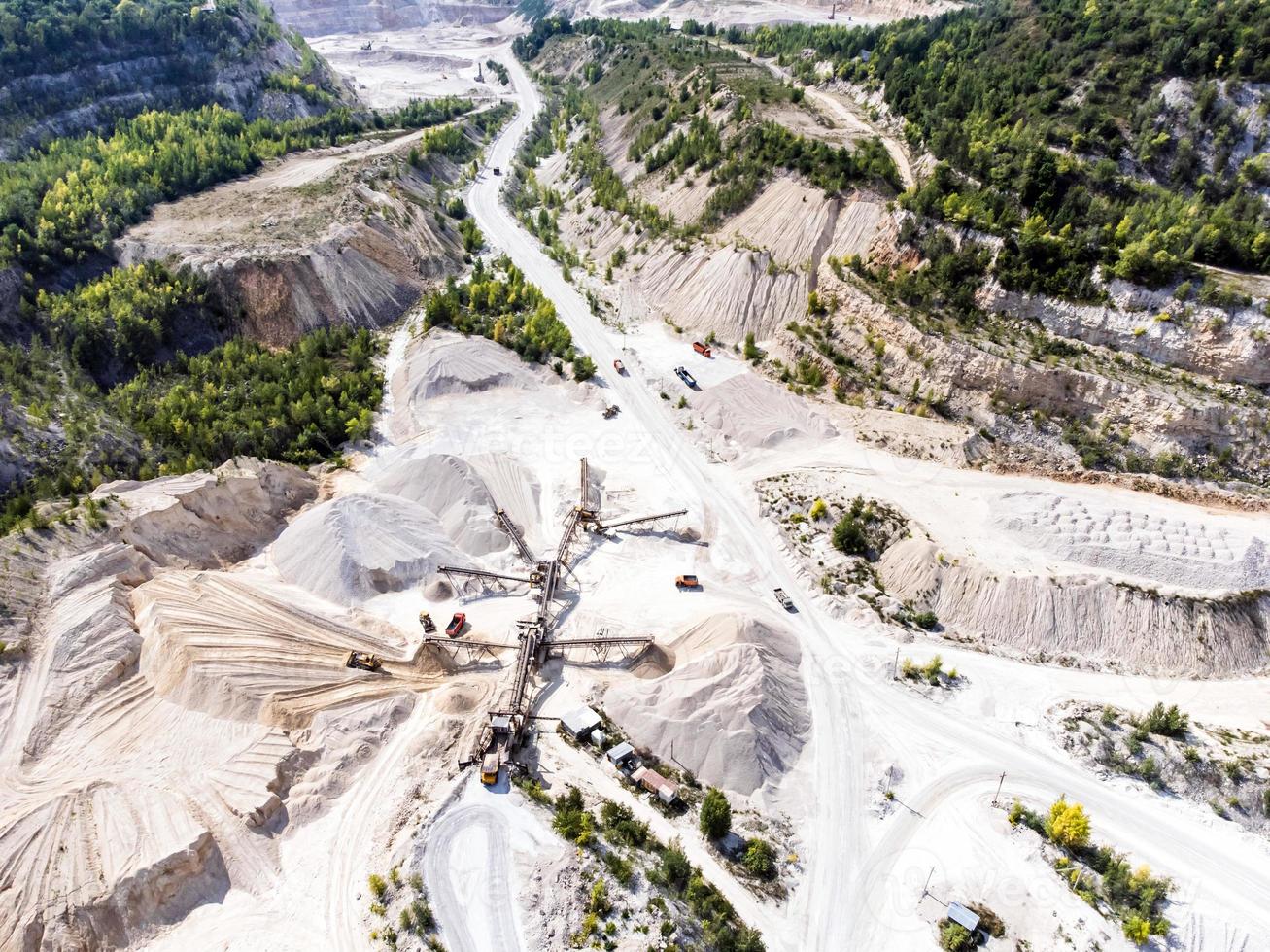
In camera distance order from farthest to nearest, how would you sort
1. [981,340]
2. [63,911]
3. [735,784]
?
[981,340] < [735,784] < [63,911]

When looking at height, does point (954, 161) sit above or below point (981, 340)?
above

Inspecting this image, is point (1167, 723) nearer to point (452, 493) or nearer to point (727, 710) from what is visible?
Result: point (727, 710)

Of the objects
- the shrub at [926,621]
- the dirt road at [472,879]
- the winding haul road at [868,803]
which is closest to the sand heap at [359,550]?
the dirt road at [472,879]

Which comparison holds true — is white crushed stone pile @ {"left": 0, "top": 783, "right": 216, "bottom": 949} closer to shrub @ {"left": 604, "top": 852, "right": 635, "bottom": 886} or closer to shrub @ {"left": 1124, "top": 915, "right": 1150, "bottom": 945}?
shrub @ {"left": 604, "top": 852, "right": 635, "bottom": 886}

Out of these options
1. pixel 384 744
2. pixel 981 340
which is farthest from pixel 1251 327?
pixel 384 744

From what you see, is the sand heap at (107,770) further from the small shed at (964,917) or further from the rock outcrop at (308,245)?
the rock outcrop at (308,245)

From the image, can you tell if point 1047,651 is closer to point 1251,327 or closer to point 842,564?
point 842,564

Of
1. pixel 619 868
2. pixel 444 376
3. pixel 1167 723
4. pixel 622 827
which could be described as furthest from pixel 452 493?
pixel 1167 723

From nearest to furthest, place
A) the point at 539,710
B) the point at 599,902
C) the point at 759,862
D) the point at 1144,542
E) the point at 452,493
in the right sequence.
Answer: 1. the point at 599,902
2. the point at 759,862
3. the point at 539,710
4. the point at 1144,542
5. the point at 452,493
